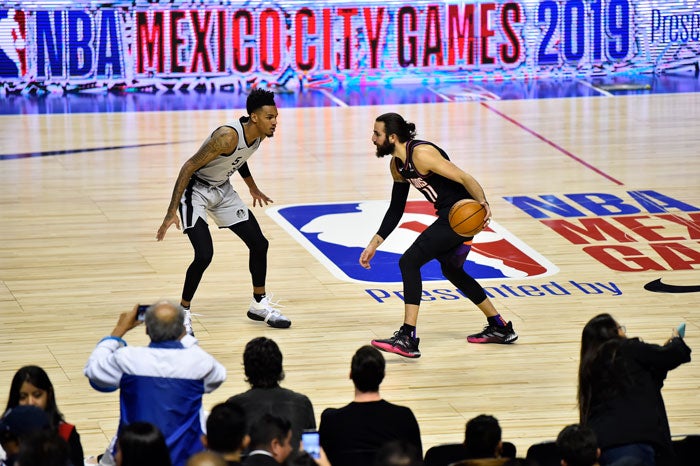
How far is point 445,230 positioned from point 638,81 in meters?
13.2

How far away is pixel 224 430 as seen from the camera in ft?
14.9

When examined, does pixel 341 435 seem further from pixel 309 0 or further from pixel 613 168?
pixel 309 0

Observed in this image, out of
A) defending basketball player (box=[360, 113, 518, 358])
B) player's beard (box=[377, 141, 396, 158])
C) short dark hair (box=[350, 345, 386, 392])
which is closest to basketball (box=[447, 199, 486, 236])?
defending basketball player (box=[360, 113, 518, 358])

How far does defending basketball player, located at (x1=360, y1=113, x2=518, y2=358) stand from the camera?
25.6 ft

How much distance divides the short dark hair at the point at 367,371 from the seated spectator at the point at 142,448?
106cm

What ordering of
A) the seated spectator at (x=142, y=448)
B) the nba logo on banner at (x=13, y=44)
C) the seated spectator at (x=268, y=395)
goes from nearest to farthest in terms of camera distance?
the seated spectator at (x=142, y=448)
the seated spectator at (x=268, y=395)
the nba logo on banner at (x=13, y=44)

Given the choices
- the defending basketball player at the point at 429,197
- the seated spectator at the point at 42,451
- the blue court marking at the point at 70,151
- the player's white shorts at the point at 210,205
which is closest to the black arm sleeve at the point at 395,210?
the defending basketball player at the point at 429,197

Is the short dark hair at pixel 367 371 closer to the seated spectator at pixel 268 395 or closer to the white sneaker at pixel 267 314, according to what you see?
the seated spectator at pixel 268 395

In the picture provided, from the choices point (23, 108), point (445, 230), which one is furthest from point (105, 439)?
point (23, 108)

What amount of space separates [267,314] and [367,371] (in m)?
3.53

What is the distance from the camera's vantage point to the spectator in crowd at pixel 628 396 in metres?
5.23

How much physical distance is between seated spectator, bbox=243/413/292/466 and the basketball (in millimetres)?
3381

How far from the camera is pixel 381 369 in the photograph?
5.17m

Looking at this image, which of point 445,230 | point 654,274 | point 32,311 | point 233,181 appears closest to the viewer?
point 445,230
